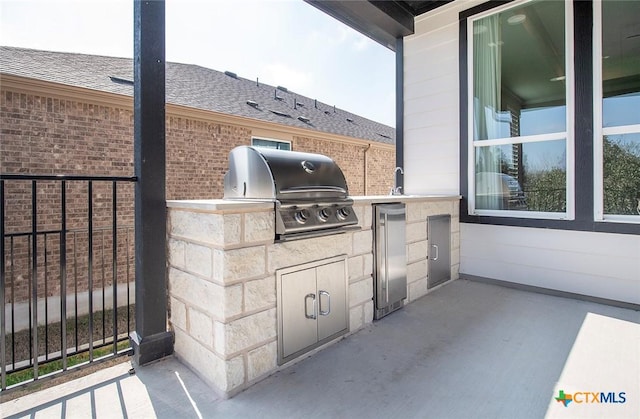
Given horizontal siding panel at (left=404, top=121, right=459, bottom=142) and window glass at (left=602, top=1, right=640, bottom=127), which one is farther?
horizontal siding panel at (left=404, top=121, right=459, bottom=142)

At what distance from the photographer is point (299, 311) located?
2.21 meters

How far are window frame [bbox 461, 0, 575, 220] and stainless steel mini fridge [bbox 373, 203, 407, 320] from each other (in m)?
1.65

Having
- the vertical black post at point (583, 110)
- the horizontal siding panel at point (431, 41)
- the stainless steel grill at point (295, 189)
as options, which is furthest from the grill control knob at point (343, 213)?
the horizontal siding panel at point (431, 41)

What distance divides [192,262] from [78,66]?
5.93 metres

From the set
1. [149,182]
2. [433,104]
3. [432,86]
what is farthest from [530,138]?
[149,182]

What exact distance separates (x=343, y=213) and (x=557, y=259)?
2.77m

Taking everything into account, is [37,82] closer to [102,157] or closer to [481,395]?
[102,157]

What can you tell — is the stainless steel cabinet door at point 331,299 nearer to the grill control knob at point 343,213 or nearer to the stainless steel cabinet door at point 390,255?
the grill control knob at point 343,213

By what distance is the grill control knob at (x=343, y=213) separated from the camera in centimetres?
244

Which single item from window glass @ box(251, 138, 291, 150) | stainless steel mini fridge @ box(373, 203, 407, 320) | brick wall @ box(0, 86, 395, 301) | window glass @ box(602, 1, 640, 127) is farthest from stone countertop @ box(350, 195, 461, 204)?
window glass @ box(251, 138, 291, 150)

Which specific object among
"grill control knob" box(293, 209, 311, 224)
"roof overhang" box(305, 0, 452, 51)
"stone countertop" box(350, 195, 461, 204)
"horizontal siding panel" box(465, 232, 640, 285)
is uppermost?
"roof overhang" box(305, 0, 452, 51)

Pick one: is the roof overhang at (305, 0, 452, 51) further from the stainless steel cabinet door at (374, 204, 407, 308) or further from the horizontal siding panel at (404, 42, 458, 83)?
the stainless steel cabinet door at (374, 204, 407, 308)

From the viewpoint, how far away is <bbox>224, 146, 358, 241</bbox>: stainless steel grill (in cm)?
211

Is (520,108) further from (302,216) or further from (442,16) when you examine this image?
(302,216)
